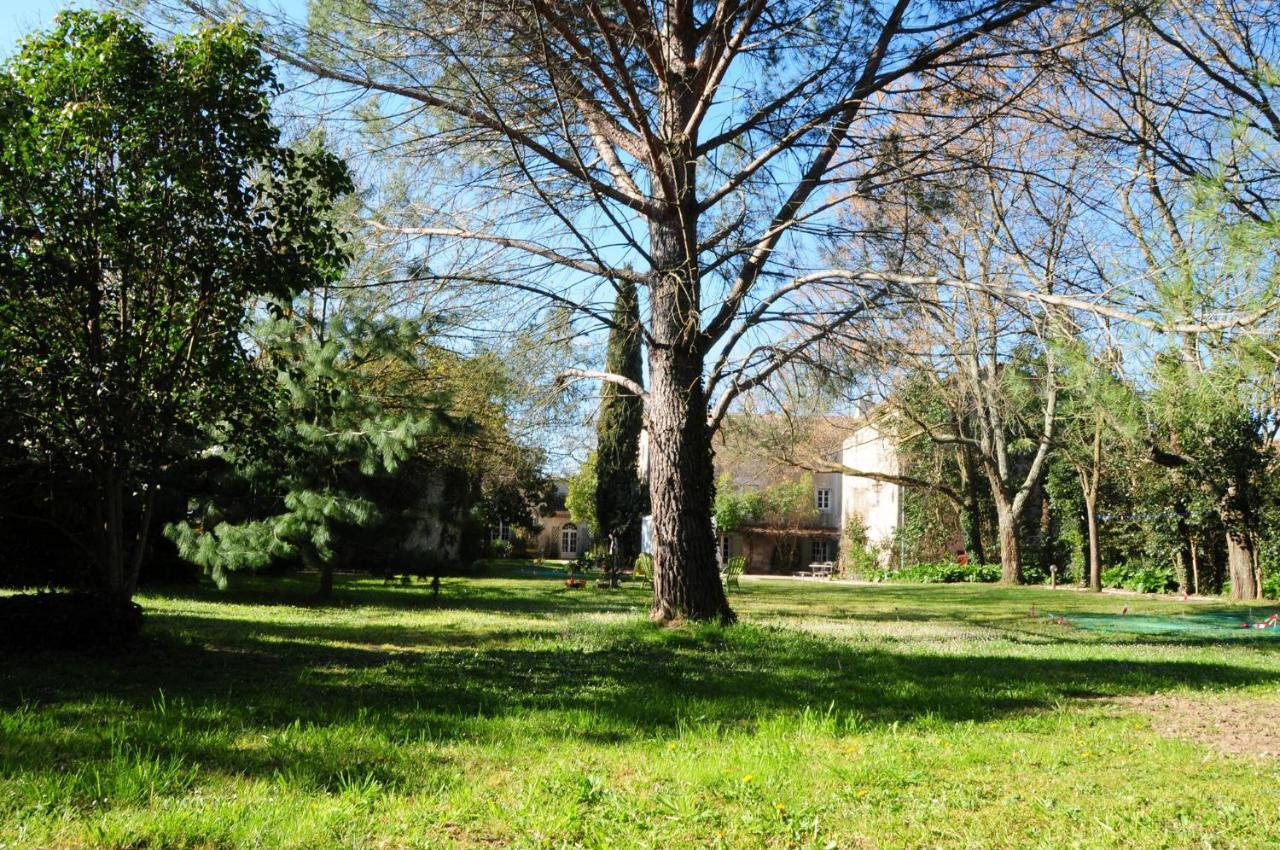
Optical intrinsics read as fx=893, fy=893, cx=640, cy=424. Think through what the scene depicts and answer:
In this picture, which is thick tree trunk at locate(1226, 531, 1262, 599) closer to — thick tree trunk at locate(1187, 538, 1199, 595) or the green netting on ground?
thick tree trunk at locate(1187, 538, 1199, 595)

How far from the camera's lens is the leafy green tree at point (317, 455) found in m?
11.0

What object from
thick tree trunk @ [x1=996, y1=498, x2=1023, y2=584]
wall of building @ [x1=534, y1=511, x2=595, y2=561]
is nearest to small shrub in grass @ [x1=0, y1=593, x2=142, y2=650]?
thick tree trunk @ [x1=996, y1=498, x2=1023, y2=584]

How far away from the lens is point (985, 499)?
96.0ft

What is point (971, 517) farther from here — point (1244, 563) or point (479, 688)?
point (479, 688)

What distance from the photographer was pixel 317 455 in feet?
39.7

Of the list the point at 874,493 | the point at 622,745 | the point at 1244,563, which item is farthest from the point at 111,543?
the point at 874,493

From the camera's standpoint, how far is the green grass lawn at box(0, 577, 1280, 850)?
3.10 meters

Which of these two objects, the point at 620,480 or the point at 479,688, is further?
the point at 620,480

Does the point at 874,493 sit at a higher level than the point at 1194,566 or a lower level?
higher

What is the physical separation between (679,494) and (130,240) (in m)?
5.54

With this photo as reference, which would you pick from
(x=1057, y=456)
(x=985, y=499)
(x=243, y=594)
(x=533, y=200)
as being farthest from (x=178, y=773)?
(x=985, y=499)

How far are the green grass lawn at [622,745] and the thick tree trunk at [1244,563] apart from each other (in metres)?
11.4

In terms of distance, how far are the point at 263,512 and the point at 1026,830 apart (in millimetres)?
10901

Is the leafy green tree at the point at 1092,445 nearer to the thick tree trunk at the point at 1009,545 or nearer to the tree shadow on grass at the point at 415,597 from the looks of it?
the thick tree trunk at the point at 1009,545
